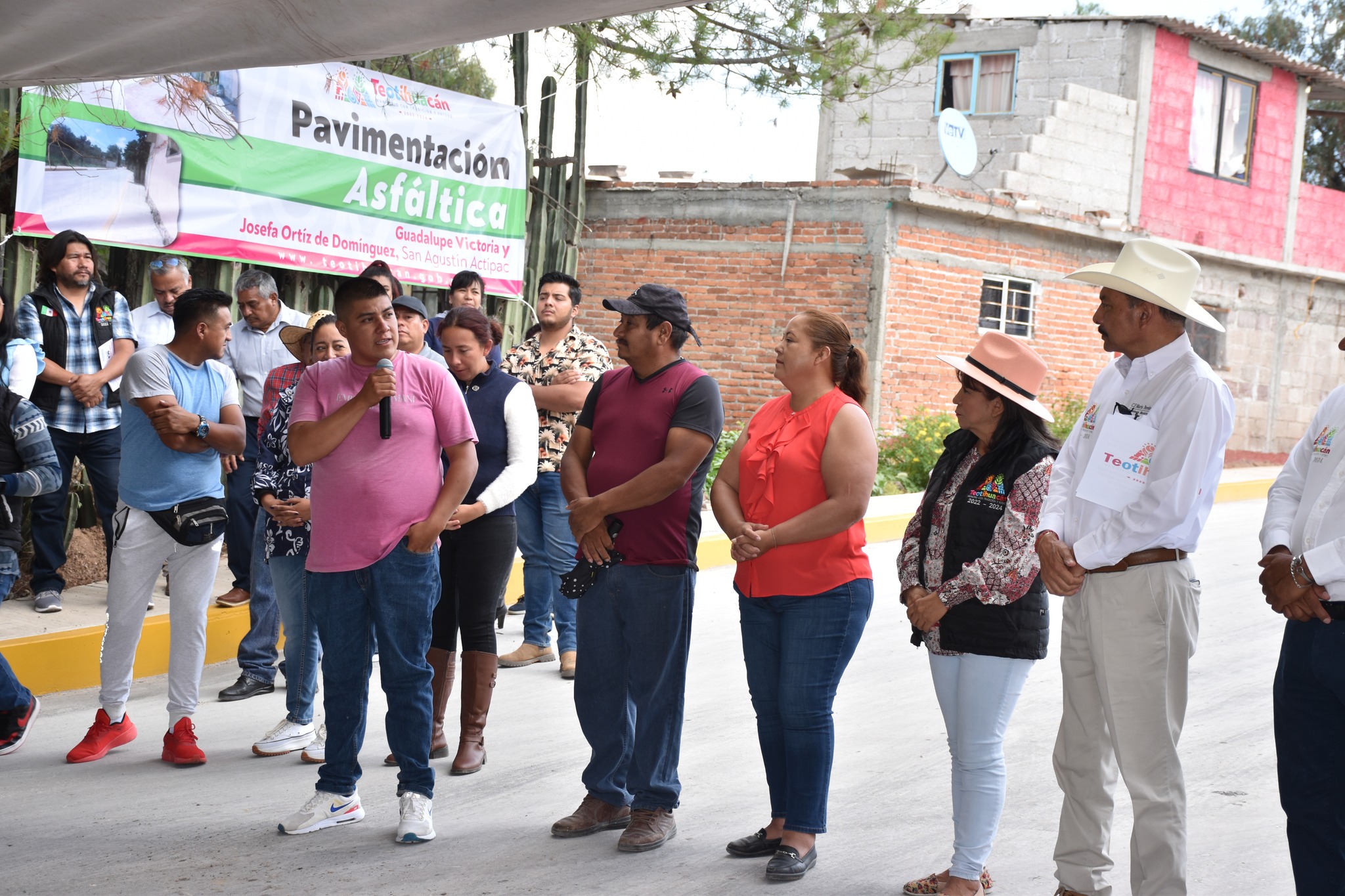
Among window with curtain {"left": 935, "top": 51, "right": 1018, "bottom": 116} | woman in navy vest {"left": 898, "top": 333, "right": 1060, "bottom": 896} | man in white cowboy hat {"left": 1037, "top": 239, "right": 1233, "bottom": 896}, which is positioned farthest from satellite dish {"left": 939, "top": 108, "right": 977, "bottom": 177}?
man in white cowboy hat {"left": 1037, "top": 239, "right": 1233, "bottom": 896}

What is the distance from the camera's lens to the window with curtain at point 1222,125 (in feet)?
73.0

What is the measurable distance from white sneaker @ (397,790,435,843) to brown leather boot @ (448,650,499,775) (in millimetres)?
845

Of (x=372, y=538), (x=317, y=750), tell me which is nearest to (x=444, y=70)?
(x=317, y=750)

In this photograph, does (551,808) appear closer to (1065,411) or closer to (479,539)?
(479,539)

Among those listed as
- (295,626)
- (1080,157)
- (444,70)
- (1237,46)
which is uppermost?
(1237,46)

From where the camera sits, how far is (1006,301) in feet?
59.5

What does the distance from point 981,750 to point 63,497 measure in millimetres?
5694

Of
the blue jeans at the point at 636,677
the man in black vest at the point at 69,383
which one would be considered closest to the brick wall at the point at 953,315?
the man in black vest at the point at 69,383

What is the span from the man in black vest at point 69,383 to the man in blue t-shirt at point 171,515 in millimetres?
1881

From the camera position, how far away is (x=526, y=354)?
7.38m

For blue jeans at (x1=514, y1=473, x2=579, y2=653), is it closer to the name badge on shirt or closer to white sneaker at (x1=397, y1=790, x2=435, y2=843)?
white sneaker at (x1=397, y1=790, x2=435, y2=843)

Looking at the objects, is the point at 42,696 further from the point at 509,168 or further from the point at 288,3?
the point at 509,168

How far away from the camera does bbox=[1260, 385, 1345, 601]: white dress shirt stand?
3.34m

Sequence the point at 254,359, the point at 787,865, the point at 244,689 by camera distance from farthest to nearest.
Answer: the point at 254,359
the point at 244,689
the point at 787,865
